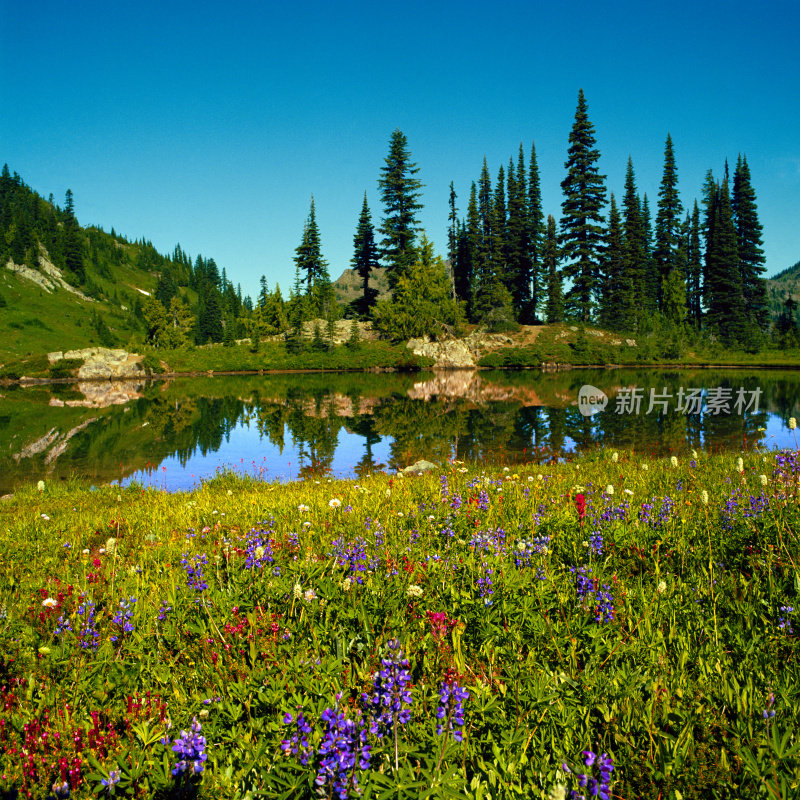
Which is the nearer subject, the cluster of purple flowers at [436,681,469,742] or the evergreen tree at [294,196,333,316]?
the cluster of purple flowers at [436,681,469,742]

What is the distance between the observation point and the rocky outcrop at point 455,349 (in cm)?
5994

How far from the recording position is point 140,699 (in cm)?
265

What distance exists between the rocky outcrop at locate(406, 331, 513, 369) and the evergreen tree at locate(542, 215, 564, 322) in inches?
370

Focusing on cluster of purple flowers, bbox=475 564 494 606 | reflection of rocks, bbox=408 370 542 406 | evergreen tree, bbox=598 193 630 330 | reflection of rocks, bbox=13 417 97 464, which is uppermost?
evergreen tree, bbox=598 193 630 330

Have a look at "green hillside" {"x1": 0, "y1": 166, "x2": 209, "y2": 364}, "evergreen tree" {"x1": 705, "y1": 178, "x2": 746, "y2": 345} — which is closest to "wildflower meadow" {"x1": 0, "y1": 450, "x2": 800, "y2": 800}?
"evergreen tree" {"x1": 705, "y1": 178, "x2": 746, "y2": 345}

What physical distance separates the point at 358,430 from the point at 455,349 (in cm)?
4304

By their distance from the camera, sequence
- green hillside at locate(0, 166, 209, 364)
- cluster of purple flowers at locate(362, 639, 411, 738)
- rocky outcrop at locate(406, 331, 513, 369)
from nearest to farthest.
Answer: cluster of purple flowers at locate(362, 639, 411, 738), rocky outcrop at locate(406, 331, 513, 369), green hillside at locate(0, 166, 209, 364)

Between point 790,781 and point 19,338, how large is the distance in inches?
4576

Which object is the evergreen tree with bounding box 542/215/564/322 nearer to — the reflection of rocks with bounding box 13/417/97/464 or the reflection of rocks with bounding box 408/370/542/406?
the reflection of rocks with bounding box 408/370/542/406

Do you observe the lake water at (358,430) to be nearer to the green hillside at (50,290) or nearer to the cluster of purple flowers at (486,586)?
the cluster of purple flowers at (486,586)

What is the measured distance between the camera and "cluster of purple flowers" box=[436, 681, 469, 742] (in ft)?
6.39

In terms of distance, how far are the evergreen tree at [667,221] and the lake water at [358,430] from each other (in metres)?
44.8

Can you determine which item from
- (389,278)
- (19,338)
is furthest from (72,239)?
(389,278)

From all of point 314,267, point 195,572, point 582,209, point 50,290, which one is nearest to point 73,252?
point 50,290
